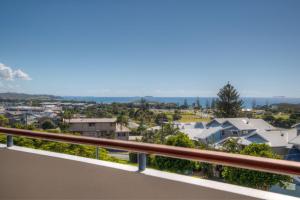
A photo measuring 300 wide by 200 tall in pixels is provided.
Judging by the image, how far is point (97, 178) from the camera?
79.1 inches

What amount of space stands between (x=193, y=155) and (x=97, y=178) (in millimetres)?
786

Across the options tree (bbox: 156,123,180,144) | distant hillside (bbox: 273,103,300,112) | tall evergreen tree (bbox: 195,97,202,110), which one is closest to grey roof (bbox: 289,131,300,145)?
distant hillside (bbox: 273,103,300,112)

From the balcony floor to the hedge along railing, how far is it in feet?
0.49

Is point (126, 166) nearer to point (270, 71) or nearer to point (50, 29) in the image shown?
point (50, 29)

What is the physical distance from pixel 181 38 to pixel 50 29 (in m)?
8.37

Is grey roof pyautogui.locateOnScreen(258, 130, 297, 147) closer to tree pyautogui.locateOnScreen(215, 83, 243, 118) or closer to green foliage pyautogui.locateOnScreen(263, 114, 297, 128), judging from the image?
green foliage pyautogui.locateOnScreen(263, 114, 297, 128)

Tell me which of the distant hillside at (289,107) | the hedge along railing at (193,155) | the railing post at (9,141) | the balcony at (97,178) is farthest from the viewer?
the distant hillside at (289,107)

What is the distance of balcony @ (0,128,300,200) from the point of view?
1556mm

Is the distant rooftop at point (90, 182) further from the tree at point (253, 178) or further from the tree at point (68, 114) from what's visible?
the tree at point (68, 114)

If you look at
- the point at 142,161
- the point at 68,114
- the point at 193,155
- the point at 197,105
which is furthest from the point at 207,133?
the point at 193,155

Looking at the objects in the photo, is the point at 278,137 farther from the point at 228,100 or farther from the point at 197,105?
the point at 228,100

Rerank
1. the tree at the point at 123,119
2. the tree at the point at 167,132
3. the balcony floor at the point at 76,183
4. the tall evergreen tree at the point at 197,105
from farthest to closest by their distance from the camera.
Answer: the tree at the point at 123,119
the tall evergreen tree at the point at 197,105
the tree at the point at 167,132
the balcony floor at the point at 76,183

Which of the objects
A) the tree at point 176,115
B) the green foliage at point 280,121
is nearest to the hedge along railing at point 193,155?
the green foliage at point 280,121

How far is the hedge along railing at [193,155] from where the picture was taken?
129cm
